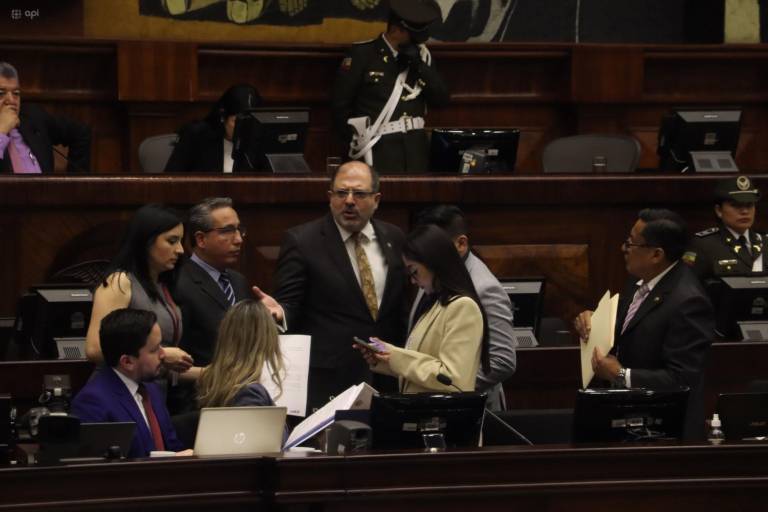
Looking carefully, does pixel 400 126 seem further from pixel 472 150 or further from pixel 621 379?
pixel 621 379

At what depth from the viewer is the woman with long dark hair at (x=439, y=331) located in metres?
5.02

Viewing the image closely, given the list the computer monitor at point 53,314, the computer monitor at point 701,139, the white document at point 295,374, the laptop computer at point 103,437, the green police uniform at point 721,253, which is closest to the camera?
the laptop computer at point 103,437

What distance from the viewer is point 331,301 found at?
5.90 metres

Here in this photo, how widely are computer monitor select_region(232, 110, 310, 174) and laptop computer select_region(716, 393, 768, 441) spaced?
3.05 metres

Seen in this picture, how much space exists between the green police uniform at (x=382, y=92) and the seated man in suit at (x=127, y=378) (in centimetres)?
358

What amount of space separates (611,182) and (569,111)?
8.75 feet

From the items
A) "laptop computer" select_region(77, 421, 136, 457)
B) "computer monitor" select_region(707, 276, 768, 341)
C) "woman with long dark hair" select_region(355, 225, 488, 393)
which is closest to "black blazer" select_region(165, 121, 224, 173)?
"computer monitor" select_region(707, 276, 768, 341)

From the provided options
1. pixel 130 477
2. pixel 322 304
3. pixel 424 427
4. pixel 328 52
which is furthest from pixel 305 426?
pixel 328 52

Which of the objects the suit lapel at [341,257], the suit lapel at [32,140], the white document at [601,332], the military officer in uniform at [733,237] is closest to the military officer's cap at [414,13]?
the military officer in uniform at [733,237]

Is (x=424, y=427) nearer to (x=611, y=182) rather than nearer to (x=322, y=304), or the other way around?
(x=322, y=304)

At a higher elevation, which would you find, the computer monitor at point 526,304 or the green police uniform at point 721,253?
the green police uniform at point 721,253

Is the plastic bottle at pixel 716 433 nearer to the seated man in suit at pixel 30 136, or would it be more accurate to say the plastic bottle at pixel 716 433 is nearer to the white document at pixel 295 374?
the white document at pixel 295 374

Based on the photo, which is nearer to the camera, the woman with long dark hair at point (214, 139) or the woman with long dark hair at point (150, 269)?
the woman with long dark hair at point (150, 269)

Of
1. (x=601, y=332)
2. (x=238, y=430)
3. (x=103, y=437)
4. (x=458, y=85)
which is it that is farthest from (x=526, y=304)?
(x=458, y=85)
